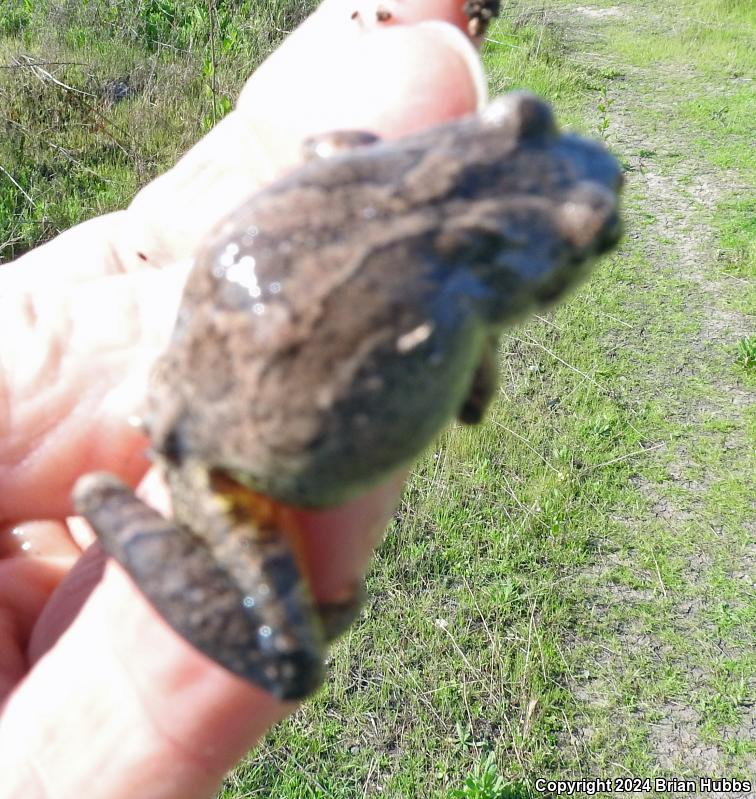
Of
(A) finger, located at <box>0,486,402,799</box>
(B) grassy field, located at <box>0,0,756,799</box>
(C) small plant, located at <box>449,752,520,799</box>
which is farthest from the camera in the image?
(B) grassy field, located at <box>0,0,756,799</box>

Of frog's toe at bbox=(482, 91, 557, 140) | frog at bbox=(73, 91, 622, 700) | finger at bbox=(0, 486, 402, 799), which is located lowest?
finger at bbox=(0, 486, 402, 799)

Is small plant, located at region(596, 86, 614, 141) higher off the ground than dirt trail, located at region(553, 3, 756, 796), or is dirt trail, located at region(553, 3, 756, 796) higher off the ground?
small plant, located at region(596, 86, 614, 141)

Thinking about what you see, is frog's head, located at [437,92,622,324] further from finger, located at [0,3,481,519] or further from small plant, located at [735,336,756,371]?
small plant, located at [735,336,756,371]

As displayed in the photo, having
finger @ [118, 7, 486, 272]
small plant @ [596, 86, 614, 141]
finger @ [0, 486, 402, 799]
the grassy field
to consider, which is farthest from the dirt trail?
finger @ [118, 7, 486, 272]

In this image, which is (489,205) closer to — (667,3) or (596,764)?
(596,764)

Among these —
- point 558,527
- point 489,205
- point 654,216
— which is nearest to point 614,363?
point 558,527
